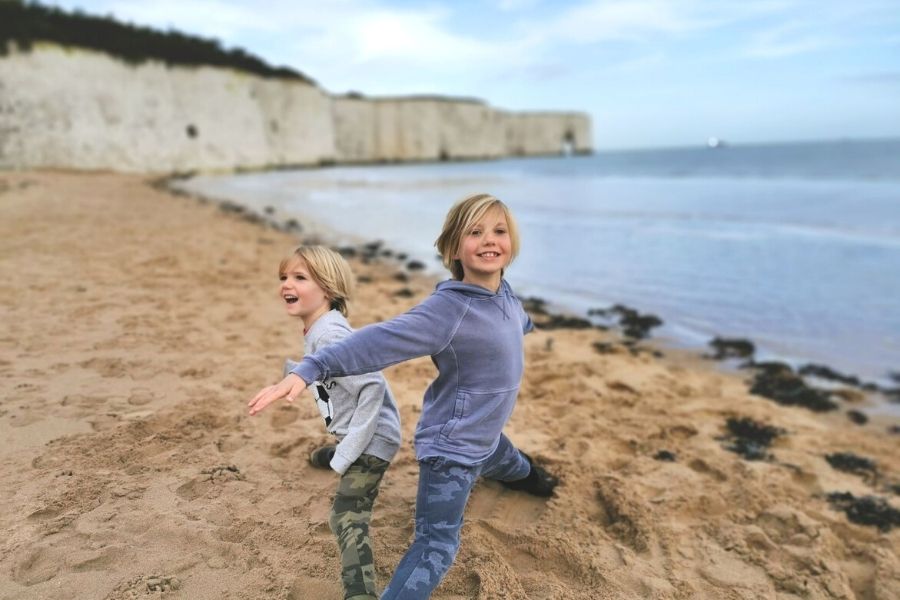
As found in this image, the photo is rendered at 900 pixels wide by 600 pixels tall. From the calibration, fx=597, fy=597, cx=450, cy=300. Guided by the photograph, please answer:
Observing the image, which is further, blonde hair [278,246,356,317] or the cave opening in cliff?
the cave opening in cliff

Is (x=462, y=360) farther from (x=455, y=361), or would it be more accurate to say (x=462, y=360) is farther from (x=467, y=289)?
(x=467, y=289)

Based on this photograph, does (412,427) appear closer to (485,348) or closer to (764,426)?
(485,348)

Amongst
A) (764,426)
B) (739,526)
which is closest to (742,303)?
(764,426)

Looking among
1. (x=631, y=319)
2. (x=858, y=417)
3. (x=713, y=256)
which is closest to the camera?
(x=858, y=417)

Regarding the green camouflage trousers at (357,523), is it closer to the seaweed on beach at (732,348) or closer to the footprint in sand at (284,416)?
the footprint in sand at (284,416)

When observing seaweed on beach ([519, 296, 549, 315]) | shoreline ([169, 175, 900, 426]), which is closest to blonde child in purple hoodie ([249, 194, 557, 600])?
shoreline ([169, 175, 900, 426])

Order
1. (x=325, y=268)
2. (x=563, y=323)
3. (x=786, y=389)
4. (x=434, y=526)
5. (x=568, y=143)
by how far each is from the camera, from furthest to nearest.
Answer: (x=568, y=143)
(x=563, y=323)
(x=786, y=389)
(x=325, y=268)
(x=434, y=526)

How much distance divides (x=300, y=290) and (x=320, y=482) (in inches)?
39.0

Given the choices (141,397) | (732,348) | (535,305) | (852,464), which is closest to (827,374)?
(732,348)

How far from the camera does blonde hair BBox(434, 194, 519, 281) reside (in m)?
2.13

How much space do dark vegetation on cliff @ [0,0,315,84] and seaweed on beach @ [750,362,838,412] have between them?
2863 cm

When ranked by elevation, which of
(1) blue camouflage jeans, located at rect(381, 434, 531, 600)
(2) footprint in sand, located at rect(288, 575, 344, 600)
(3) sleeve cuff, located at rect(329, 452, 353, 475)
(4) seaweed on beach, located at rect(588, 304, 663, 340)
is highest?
(3) sleeve cuff, located at rect(329, 452, 353, 475)

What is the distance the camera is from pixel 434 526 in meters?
2.04

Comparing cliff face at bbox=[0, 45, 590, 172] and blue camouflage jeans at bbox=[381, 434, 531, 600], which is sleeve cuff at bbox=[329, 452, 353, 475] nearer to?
blue camouflage jeans at bbox=[381, 434, 531, 600]
